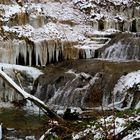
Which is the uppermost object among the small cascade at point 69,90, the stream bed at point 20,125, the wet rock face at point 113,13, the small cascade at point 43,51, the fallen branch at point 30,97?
the wet rock face at point 113,13

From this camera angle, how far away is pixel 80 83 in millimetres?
16719

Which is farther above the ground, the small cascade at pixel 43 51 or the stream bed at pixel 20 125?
the small cascade at pixel 43 51

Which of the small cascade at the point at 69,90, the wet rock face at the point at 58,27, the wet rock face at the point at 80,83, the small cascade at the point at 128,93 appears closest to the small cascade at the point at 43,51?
the wet rock face at the point at 58,27

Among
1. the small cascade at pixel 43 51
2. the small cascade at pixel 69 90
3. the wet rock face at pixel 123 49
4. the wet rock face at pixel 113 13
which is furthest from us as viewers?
the wet rock face at pixel 113 13

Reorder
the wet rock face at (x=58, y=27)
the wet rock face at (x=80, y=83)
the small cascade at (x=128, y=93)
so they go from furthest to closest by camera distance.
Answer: the wet rock face at (x=58, y=27) → the wet rock face at (x=80, y=83) → the small cascade at (x=128, y=93)

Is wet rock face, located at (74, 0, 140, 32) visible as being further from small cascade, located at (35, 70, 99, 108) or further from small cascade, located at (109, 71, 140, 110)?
small cascade, located at (109, 71, 140, 110)

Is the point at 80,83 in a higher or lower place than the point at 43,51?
lower

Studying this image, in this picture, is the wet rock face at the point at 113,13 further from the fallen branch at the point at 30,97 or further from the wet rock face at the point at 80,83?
the fallen branch at the point at 30,97

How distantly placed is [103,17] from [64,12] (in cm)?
196

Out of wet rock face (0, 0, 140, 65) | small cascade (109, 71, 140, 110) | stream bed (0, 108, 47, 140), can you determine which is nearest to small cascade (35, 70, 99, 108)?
small cascade (109, 71, 140, 110)

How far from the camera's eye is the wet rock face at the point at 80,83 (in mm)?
15828

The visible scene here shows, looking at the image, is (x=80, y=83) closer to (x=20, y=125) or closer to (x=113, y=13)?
(x=20, y=125)

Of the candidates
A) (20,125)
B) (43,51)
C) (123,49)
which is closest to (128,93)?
(20,125)

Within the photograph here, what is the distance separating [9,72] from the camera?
58.9ft
